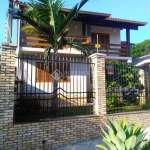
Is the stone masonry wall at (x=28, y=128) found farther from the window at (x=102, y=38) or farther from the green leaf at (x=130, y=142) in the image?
the window at (x=102, y=38)

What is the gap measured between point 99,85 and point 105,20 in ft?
28.4

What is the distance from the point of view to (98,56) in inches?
226

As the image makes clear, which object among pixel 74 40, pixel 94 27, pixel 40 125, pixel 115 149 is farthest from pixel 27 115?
pixel 94 27

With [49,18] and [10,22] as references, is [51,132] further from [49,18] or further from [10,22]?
[49,18]

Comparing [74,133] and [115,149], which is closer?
[115,149]

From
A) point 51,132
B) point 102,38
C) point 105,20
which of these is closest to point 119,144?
point 51,132

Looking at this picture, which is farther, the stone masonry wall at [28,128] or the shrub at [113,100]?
the shrub at [113,100]

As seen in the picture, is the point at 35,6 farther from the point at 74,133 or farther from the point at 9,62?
the point at 74,133

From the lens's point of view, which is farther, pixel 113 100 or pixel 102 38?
Answer: pixel 102 38

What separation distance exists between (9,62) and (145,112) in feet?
18.3

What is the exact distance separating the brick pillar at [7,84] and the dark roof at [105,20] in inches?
320

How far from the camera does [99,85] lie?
5668 mm

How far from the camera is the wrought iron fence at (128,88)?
7.02m

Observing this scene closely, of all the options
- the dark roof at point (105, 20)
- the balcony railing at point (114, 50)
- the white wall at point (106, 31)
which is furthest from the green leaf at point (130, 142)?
the white wall at point (106, 31)
